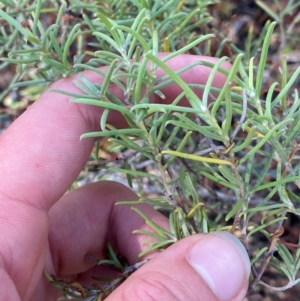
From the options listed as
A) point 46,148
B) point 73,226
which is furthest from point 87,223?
point 46,148

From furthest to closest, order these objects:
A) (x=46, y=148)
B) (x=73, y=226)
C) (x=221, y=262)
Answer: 1. (x=73, y=226)
2. (x=46, y=148)
3. (x=221, y=262)

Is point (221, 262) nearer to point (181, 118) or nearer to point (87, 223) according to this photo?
point (181, 118)

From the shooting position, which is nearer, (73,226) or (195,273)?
(195,273)

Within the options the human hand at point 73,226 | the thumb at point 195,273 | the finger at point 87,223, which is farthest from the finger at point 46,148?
the thumb at point 195,273

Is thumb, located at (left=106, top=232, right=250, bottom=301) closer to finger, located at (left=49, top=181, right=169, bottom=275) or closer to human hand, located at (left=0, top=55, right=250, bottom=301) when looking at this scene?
human hand, located at (left=0, top=55, right=250, bottom=301)

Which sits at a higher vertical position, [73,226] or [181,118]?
[181,118]

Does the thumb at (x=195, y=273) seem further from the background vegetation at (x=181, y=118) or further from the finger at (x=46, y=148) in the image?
the finger at (x=46, y=148)
